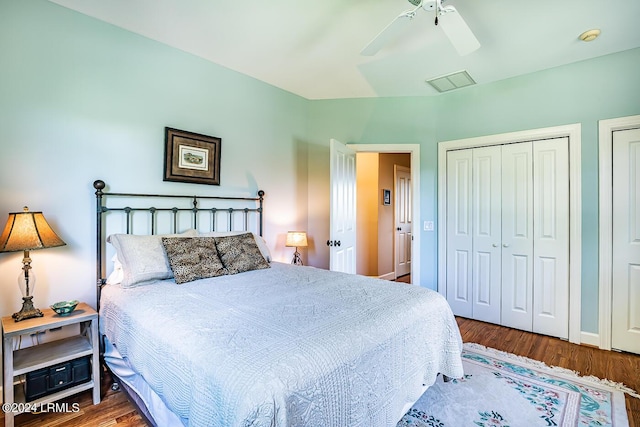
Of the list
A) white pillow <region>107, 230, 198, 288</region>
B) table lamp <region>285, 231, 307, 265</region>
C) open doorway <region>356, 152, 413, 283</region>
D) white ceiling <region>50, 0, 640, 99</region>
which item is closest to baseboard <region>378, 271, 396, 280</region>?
open doorway <region>356, 152, 413, 283</region>

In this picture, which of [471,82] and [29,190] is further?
Answer: [471,82]

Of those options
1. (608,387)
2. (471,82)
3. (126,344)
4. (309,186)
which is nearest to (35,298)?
(126,344)

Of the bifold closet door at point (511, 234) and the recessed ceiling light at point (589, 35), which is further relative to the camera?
the bifold closet door at point (511, 234)

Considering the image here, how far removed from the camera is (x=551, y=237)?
304 centimetres

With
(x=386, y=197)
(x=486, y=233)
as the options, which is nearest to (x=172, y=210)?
(x=486, y=233)

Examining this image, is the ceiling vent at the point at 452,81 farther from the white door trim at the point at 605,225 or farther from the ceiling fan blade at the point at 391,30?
the ceiling fan blade at the point at 391,30

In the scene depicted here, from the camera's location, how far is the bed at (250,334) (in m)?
1.02

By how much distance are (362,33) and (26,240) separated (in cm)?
273

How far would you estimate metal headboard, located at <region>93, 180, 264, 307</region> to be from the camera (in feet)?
7.47

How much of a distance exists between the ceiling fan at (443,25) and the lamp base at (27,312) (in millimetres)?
2751

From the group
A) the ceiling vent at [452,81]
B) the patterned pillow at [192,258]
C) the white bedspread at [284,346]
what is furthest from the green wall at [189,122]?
the white bedspread at [284,346]

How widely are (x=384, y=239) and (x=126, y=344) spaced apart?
438 centimetres

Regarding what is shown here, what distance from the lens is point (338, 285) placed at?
6.67 feet

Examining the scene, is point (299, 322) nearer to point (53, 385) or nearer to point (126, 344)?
point (126, 344)
